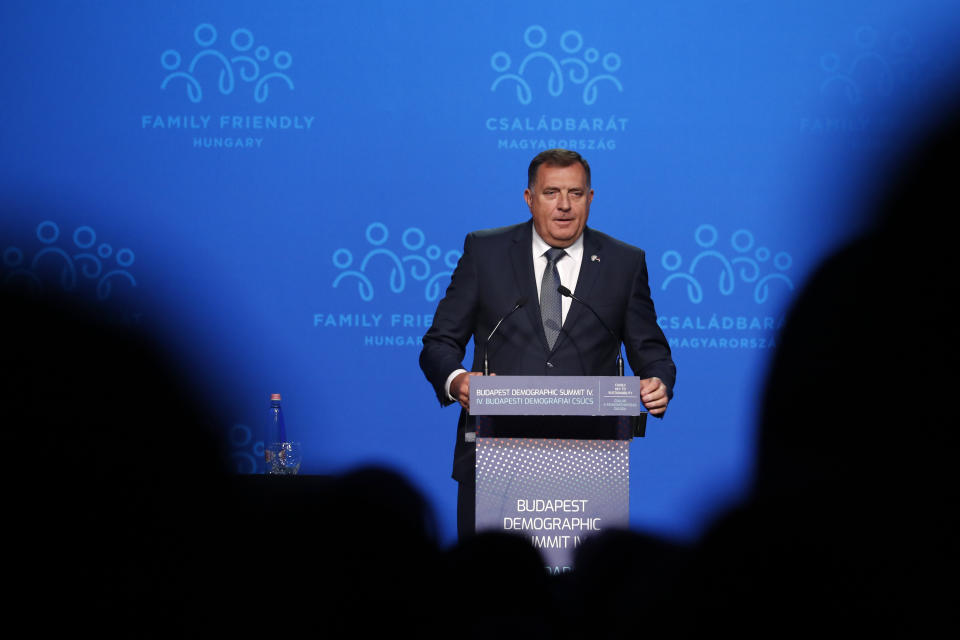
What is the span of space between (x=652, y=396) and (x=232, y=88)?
9.91 feet

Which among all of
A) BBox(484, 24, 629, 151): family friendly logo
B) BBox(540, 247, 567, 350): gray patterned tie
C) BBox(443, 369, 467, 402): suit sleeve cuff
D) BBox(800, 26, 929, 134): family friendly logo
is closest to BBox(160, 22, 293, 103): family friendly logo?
BBox(484, 24, 629, 151): family friendly logo

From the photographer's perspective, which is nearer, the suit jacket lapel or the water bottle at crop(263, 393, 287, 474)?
the suit jacket lapel

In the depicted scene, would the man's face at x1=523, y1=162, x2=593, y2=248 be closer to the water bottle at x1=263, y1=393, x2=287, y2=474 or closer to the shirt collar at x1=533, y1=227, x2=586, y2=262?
the shirt collar at x1=533, y1=227, x2=586, y2=262

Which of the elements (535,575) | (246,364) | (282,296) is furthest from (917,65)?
(535,575)

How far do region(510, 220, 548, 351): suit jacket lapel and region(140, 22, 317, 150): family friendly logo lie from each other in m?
1.78

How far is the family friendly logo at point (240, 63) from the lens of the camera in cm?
453

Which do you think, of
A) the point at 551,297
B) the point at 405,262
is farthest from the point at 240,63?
the point at 551,297

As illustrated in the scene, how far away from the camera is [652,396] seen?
251 centimetres

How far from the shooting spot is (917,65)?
14.7 feet

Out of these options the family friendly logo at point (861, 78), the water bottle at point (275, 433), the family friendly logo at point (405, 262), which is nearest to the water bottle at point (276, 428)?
the water bottle at point (275, 433)

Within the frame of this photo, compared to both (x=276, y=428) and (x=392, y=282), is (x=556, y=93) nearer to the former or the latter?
(x=392, y=282)

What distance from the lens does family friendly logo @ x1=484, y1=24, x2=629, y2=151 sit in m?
Answer: 4.48

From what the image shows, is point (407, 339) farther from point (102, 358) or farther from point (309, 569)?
point (309, 569)

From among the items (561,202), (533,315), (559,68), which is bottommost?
(533,315)
